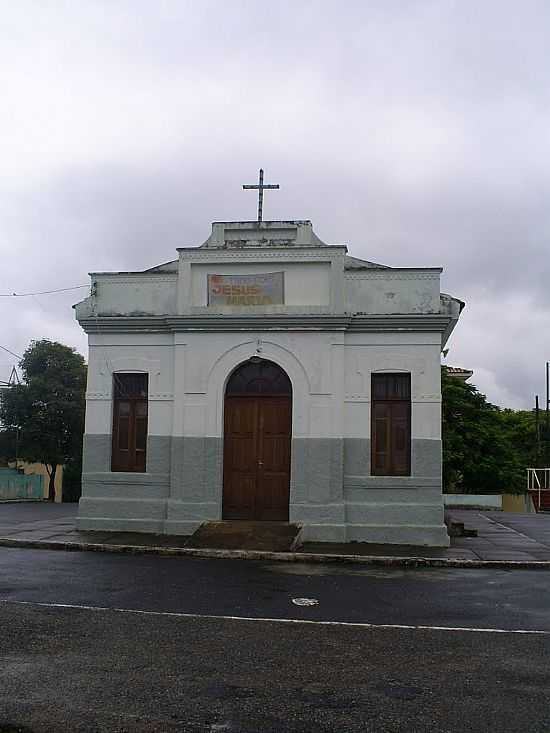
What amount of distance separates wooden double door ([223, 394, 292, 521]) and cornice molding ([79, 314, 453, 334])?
140 cm

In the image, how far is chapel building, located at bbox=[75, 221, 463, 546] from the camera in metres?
15.1

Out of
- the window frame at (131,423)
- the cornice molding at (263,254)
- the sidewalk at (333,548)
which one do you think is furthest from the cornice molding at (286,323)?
the sidewalk at (333,548)

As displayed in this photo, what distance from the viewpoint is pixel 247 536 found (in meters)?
14.2

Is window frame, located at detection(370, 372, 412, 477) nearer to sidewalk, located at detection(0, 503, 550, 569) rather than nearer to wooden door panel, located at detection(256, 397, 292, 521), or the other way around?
sidewalk, located at detection(0, 503, 550, 569)

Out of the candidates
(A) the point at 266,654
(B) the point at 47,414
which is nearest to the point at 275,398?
(A) the point at 266,654

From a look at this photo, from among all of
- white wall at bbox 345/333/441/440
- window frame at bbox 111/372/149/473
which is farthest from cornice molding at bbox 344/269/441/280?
window frame at bbox 111/372/149/473

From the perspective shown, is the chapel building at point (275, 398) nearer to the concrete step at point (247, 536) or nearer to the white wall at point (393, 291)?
the white wall at point (393, 291)

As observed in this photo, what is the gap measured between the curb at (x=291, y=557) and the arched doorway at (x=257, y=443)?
2113 millimetres

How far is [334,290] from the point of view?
15.5 meters

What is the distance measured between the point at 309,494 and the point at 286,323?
3313 mm

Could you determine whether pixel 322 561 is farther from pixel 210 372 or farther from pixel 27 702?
pixel 27 702

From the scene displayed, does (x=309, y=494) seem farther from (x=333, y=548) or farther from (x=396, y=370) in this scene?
(x=396, y=370)

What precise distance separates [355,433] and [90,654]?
9.25 metres

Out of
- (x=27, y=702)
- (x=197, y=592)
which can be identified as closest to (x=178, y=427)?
(x=197, y=592)
